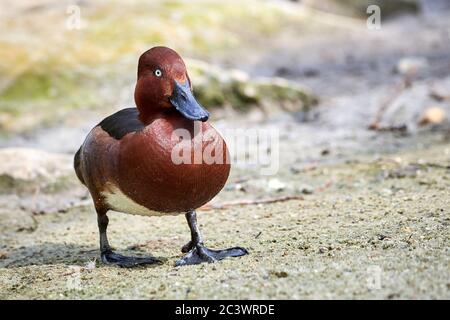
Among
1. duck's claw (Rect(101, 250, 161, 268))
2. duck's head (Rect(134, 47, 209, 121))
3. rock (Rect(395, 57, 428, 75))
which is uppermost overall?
rock (Rect(395, 57, 428, 75))

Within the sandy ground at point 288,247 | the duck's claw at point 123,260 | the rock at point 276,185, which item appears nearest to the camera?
the sandy ground at point 288,247

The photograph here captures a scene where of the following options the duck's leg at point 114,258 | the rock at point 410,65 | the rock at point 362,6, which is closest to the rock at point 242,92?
the rock at point 410,65

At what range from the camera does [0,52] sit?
8.39m

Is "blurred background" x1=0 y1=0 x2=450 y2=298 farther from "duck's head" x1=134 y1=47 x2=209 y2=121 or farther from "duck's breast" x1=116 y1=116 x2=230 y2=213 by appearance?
"duck's head" x1=134 y1=47 x2=209 y2=121

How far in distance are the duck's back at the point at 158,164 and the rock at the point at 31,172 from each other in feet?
7.12

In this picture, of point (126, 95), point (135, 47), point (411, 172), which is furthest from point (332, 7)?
point (411, 172)

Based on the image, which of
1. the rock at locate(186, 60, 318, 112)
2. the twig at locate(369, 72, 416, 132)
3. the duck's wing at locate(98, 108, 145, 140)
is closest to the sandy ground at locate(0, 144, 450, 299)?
the duck's wing at locate(98, 108, 145, 140)

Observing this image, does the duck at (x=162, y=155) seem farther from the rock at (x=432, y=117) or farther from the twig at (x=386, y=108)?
the rock at (x=432, y=117)

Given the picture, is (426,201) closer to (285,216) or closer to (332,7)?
(285,216)

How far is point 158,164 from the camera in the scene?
2.94m

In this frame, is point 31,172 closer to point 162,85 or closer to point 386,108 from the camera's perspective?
point 162,85

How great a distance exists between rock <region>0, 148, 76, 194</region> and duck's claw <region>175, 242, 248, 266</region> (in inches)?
93.6

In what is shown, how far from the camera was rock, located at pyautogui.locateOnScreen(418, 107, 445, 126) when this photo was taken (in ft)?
22.6

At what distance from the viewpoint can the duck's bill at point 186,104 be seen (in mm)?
3033
